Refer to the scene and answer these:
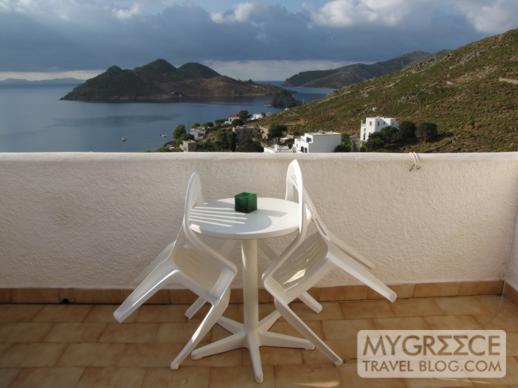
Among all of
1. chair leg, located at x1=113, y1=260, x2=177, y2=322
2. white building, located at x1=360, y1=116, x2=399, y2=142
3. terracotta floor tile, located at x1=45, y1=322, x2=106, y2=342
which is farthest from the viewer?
white building, located at x1=360, y1=116, x2=399, y2=142

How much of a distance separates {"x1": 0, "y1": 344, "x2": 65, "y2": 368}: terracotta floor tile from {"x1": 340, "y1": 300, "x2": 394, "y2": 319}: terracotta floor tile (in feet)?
5.36

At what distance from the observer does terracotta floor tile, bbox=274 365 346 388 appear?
1909 mm

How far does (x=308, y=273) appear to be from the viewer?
1827 mm

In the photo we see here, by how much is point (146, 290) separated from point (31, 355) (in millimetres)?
909

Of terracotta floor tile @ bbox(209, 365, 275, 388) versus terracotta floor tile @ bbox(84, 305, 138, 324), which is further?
terracotta floor tile @ bbox(84, 305, 138, 324)

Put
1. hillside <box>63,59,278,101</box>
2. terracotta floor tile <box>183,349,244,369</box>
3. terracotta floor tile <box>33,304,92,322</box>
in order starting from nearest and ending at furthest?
terracotta floor tile <box>183,349,244,369</box> → terracotta floor tile <box>33,304,92,322</box> → hillside <box>63,59,278,101</box>

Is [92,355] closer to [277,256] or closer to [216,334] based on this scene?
[216,334]

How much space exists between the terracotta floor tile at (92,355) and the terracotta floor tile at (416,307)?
1642 mm

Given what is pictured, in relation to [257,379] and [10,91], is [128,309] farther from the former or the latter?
[10,91]

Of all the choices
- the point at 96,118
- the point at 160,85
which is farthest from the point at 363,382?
the point at 160,85

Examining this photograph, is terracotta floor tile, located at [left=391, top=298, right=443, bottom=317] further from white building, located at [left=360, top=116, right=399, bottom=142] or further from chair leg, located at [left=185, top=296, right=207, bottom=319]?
white building, located at [left=360, top=116, right=399, bottom=142]

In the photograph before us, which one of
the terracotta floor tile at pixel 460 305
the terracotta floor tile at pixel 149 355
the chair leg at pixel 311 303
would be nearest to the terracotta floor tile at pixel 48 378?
the terracotta floor tile at pixel 149 355

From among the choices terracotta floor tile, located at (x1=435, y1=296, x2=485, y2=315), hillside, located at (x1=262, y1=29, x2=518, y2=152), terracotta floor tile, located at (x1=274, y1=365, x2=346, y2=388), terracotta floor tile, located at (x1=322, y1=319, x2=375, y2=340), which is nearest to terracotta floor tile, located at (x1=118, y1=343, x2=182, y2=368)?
terracotta floor tile, located at (x1=274, y1=365, x2=346, y2=388)

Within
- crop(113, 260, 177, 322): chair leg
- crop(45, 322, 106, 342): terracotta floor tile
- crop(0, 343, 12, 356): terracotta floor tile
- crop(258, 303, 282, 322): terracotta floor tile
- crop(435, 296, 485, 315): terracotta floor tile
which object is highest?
crop(113, 260, 177, 322): chair leg
